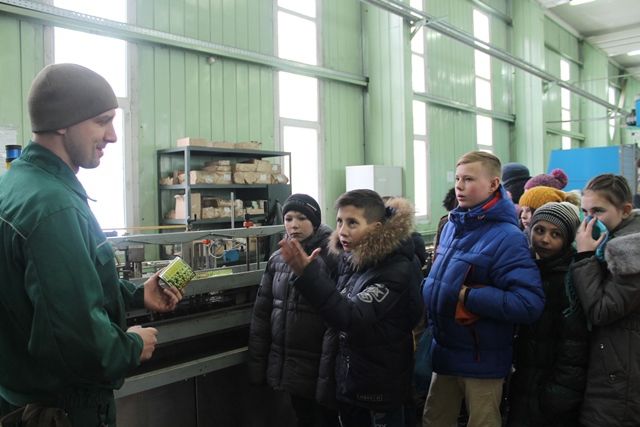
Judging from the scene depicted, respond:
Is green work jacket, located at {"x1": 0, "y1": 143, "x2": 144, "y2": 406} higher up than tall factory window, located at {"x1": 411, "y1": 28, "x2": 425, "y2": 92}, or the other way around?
tall factory window, located at {"x1": 411, "y1": 28, "x2": 425, "y2": 92}

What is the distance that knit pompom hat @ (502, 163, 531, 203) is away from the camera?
135 inches

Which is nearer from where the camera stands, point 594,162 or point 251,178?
point 251,178

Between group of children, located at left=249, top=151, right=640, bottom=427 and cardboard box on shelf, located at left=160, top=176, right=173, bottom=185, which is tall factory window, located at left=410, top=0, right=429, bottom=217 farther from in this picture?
group of children, located at left=249, top=151, right=640, bottom=427

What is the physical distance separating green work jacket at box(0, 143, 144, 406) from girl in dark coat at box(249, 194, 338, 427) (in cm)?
85

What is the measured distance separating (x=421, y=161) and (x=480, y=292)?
5772mm

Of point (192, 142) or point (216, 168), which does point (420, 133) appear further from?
point (192, 142)

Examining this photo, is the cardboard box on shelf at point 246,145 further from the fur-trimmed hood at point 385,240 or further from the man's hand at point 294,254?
the man's hand at point 294,254

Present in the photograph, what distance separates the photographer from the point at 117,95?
3.97 metres

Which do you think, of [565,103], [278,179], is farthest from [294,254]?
[565,103]

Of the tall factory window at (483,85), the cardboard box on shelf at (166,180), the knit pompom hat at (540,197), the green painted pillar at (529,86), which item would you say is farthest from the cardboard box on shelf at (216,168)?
the green painted pillar at (529,86)

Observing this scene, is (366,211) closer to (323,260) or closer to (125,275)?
(323,260)

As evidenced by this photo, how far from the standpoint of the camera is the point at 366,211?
1725mm

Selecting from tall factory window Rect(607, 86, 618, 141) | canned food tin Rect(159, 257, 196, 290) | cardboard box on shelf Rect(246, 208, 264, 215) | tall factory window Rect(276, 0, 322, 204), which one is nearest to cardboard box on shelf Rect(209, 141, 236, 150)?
cardboard box on shelf Rect(246, 208, 264, 215)

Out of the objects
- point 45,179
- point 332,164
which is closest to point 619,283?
point 45,179
